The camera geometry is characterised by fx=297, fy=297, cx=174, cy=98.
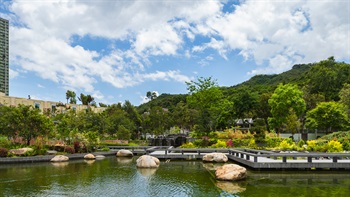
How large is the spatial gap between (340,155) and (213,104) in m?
33.1

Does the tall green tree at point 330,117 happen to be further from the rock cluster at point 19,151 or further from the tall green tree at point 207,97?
the rock cluster at point 19,151

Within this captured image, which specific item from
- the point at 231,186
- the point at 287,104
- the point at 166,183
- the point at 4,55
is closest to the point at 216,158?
the point at 166,183

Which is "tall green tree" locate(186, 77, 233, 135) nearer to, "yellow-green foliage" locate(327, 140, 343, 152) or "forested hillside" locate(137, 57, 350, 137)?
"forested hillside" locate(137, 57, 350, 137)

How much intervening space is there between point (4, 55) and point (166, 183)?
91637 millimetres

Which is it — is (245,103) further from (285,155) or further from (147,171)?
Answer: (147,171)

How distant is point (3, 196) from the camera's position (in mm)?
13953

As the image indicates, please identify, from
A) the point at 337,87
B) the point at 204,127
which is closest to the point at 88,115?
the point at 204,127

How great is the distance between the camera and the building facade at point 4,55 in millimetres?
88125

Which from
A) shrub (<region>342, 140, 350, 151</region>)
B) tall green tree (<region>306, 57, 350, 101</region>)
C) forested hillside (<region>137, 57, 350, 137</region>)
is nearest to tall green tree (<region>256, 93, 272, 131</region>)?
forested hillside (<region>137, 57, 350, 137</region>)

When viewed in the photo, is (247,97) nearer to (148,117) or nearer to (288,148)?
(148,117)

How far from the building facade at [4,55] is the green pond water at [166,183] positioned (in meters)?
77.3

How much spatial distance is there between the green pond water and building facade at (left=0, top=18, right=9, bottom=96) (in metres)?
77.3

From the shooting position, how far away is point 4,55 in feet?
298

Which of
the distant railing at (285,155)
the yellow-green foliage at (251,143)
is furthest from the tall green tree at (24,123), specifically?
the yellow-green foliage at (251,143)
